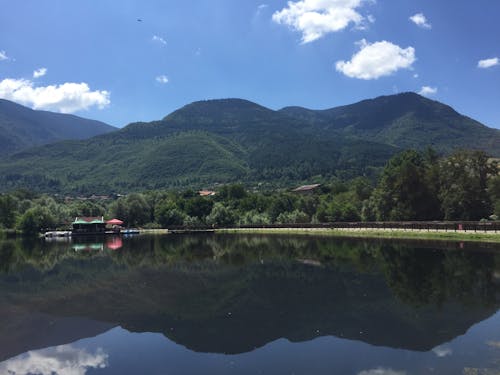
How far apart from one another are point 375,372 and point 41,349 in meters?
11.1

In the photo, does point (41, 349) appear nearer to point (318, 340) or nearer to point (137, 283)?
point (318, 340)

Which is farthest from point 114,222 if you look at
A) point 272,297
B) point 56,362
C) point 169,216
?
point 56,362

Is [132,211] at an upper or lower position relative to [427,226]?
lower

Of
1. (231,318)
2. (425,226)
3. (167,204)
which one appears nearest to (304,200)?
(167,204)

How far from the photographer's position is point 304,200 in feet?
330

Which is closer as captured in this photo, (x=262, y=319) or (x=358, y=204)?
(x=262, y=319)

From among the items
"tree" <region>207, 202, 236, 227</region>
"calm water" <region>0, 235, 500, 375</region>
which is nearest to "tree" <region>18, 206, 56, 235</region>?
"tree" <region>207, 202, 236, 227</region>

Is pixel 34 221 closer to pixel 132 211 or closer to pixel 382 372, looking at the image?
pixel 132 211

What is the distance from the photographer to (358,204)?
278 ft

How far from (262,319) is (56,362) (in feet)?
24.8

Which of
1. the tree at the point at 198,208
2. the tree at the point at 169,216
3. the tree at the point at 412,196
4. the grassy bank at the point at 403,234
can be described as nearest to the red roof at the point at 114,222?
the tree at the point at 169,216

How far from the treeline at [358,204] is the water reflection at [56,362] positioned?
49133 millimetres

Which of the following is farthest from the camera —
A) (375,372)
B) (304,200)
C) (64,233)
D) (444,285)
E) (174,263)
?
(304,200)

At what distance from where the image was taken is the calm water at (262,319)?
12406mm
